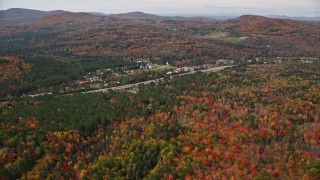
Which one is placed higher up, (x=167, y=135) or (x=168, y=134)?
(x=168, y=134)

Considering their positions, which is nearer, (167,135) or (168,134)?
(167,135)

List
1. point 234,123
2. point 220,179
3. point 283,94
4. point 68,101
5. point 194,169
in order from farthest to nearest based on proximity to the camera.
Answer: point 68,101 → point 283,94 → point 234,123 → point 194,169 → point 220,179

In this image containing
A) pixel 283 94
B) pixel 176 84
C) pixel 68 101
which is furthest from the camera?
pixel 176 84

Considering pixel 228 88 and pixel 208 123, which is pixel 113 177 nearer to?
pixel 208 123

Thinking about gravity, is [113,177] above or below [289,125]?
below

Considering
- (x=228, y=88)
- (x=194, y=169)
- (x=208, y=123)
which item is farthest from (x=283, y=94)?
(x=194, y=169)

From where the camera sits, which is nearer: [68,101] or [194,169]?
[194,169]

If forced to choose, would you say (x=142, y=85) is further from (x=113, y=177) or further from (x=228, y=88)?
(x=113, y=177)

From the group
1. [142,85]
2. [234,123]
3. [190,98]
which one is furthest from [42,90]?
[234,123]
